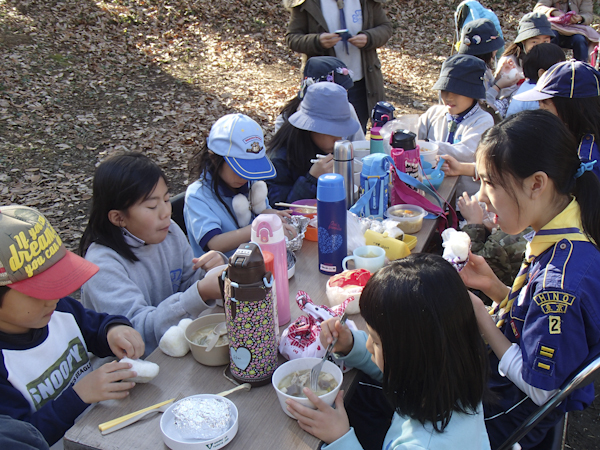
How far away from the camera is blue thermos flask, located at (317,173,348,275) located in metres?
1.99

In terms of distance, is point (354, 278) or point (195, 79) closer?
point (354, 278)

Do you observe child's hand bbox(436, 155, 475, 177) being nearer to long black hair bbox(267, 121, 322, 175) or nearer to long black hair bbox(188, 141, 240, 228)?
long black hair bbox(267, 121, 322, 175)

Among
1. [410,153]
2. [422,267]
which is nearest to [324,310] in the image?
[422,267]

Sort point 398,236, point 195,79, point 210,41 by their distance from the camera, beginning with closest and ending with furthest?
point 398,236
point 195,79
point 210,41

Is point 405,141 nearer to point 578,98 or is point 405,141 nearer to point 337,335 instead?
point 578,98

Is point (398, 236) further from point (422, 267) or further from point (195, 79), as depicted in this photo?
point (195, 79)

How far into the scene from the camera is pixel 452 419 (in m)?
1.38

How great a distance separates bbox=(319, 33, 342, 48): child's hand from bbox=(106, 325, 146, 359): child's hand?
3.62 meters

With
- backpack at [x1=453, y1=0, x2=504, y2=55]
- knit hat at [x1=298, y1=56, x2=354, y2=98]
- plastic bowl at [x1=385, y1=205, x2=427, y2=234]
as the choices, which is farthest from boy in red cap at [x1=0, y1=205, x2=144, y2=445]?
backpack at [x1=453, y1=0, x2=504, y2=55]

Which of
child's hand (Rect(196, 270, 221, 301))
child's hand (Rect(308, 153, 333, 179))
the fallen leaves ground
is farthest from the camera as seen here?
the fallen leaves ground

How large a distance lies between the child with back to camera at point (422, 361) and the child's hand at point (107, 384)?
1.78 feet

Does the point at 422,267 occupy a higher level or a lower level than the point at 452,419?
higher

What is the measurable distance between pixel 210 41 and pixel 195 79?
6.57ft

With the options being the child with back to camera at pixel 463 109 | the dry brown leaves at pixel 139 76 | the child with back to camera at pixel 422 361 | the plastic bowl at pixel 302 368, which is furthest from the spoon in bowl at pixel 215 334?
the dry brown leaves at pixel 139 76
